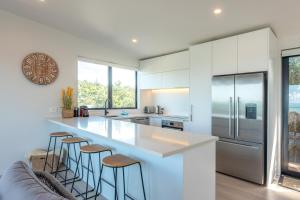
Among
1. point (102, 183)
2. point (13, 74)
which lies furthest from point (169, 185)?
point (13, 74)

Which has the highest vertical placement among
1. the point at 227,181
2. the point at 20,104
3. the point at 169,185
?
the point at 20,104

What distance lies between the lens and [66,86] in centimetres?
387

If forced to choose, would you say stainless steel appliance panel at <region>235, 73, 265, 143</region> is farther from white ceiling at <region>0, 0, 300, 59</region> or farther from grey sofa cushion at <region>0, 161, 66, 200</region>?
grey sofa cushion at <region>0, 161, 66, 200</region>

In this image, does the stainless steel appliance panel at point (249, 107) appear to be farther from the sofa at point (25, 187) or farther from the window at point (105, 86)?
the window at point (105, 86)

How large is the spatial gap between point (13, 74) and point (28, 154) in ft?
4.82

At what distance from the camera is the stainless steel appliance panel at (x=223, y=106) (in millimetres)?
3119

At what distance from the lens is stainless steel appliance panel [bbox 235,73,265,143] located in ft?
9.21

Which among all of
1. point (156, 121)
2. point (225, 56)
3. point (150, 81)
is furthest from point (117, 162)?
point (150, 81)

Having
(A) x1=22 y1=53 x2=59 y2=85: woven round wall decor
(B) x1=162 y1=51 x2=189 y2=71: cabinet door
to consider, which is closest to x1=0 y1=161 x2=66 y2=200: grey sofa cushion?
(A) x1=22 y1=53 x2=59 y2=85: woven round wall decor

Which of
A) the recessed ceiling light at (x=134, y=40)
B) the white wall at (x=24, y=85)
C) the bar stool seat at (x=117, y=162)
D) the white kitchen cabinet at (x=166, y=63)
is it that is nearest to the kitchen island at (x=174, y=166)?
the bar stool seat at (x=117, y=162)

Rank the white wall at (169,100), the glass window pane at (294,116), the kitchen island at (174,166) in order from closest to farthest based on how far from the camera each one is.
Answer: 1. the kitchen island at (174,166)
2. the glass window pane at (294,116)
3. the white wall at (169,100)

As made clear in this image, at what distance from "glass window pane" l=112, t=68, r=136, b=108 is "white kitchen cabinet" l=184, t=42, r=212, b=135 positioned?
199cm

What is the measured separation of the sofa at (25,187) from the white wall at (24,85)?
251 cm

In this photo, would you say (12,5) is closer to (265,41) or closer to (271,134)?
(265,41)
